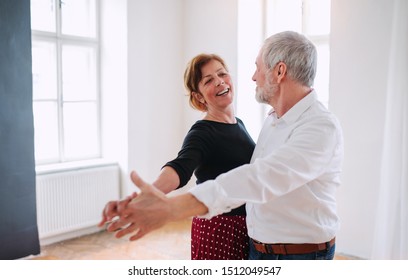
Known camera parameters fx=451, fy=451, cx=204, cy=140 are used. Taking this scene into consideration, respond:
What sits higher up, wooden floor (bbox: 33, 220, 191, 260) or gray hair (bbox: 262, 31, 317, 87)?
gray hair (bbox: 262, 31, 317, 87)

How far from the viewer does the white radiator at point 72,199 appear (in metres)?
3.81

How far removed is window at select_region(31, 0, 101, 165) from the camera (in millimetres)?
4062

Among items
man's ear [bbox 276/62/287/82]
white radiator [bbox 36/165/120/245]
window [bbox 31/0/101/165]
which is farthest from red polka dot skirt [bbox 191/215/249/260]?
window [bbox 31/0/101/165]

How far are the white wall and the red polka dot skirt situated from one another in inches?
84.1

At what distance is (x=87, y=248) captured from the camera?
12.6 feet

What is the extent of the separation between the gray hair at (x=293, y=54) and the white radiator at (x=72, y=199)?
9.55 feet

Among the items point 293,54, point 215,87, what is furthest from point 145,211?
point 215,87

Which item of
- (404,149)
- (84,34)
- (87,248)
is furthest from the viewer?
(84,34)

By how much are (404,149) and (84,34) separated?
306 cm

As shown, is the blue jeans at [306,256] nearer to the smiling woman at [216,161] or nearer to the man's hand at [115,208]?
the smiling woman at [216,161]

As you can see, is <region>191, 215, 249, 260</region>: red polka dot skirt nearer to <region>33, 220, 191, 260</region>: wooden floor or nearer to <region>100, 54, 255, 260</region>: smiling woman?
<region>100, 54, 255, 260</region>: smiling woman

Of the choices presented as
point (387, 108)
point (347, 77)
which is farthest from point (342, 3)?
point (387, 108)

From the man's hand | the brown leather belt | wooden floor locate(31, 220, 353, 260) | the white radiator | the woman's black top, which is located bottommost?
wooden floor locate(31, 220, 353, 260)
